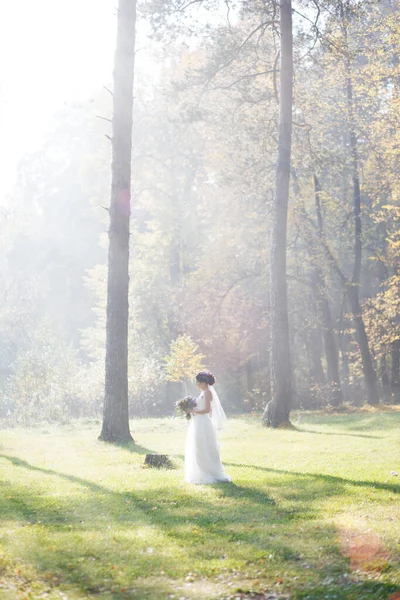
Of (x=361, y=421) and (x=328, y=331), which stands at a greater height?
(x=328, y=331)

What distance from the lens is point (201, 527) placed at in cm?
860

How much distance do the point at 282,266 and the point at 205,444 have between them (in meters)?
11.3

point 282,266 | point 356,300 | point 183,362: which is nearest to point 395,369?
point 356,300

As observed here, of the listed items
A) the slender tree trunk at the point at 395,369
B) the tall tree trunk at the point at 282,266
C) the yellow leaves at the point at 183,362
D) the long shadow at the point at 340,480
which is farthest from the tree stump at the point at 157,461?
the slender tree trunk at the point at 395,369

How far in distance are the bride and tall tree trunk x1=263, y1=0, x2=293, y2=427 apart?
970 cm

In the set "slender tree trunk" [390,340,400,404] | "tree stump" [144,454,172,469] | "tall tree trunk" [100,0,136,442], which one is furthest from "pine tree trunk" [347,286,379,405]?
"tree stump" [144,454,172,469]

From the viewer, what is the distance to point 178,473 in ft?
41.6

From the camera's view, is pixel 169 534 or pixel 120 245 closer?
pixel 169 534

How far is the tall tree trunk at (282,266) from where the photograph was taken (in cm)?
2170

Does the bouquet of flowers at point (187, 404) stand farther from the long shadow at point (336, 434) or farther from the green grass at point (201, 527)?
the long shadow at point (336, 434)

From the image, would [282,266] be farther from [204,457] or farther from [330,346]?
[330,346]

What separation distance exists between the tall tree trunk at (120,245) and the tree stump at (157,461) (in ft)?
13.7

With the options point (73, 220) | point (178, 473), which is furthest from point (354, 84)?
point (73, 220)

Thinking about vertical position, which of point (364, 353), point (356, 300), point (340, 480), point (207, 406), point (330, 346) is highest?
point (356, 300)
